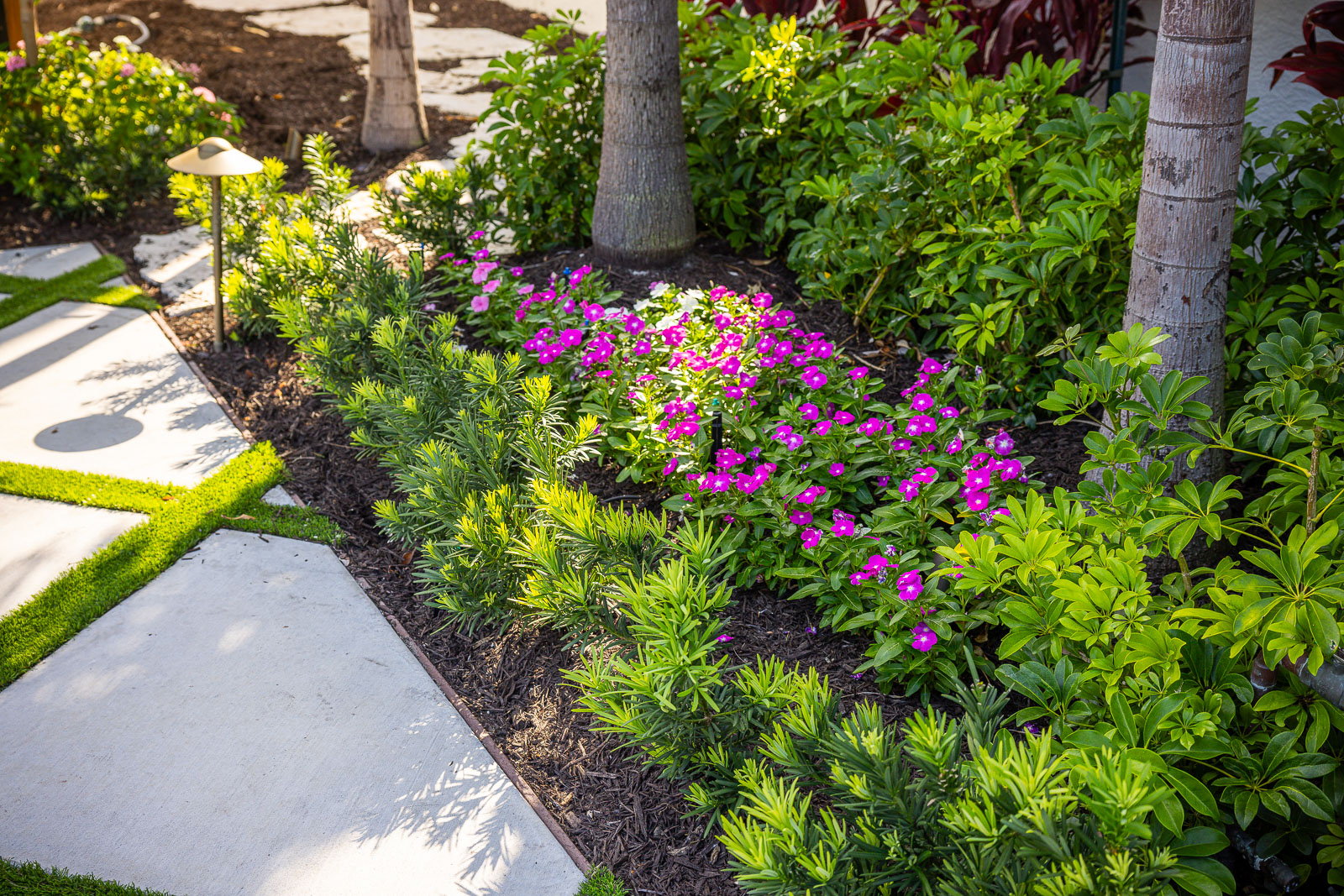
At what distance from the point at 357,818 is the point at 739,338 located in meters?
1.87

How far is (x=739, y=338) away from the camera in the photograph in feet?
11.0

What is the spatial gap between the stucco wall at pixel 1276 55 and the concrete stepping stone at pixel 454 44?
20.0 feet

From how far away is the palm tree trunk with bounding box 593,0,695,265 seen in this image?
13.3ft

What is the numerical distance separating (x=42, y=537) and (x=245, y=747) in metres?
1.39

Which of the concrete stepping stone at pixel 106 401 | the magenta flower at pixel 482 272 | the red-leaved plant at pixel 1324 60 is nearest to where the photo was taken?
the red-leaved plant at pixel 1324 60

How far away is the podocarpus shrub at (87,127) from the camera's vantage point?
5734 millimetres

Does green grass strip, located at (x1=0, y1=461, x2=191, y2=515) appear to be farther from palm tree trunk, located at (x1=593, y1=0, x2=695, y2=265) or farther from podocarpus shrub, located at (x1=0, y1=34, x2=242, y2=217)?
podocarpus shrub, located at (x1=0, y1=34, x2=242, y2=217)

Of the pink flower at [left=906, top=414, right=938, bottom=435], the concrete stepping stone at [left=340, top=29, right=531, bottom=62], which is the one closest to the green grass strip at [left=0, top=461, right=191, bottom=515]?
the pink flower at [left=906, top=414, right=938, bottom=435]

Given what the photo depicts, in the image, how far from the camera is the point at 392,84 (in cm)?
642

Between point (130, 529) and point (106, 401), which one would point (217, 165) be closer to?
point (106, 401)

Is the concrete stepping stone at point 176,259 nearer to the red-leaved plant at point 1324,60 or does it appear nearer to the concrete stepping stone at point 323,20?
the concrete stepping stone at point 323,20

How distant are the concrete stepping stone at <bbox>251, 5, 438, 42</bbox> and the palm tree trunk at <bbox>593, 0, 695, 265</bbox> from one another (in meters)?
6.13

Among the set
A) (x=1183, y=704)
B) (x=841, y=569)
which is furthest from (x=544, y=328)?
(x=1183, y=704)

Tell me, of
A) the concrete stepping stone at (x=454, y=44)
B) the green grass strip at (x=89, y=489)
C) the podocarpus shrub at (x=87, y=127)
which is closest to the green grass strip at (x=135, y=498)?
the green grass strip at (x=89, y=489)
